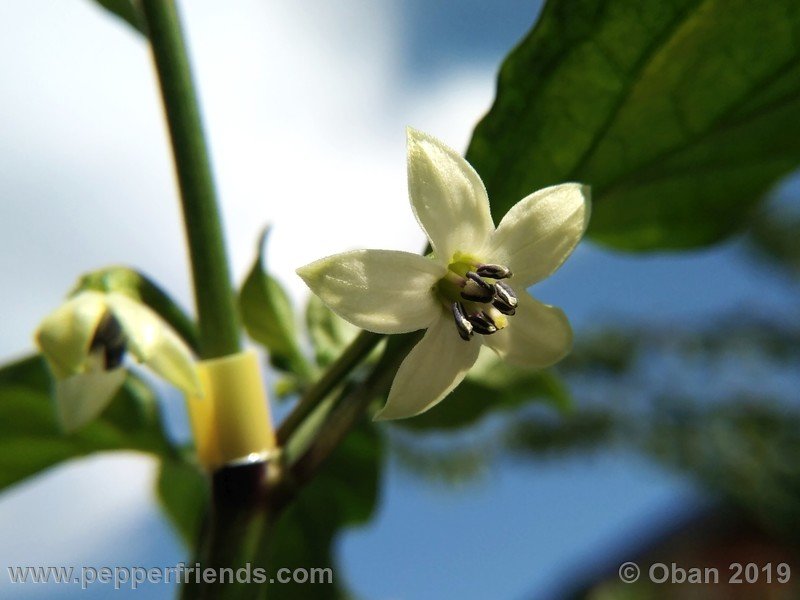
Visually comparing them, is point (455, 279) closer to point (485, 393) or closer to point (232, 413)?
point (232, 413)

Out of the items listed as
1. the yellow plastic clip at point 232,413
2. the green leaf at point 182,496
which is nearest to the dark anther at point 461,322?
the yellow plastic clip at point 232,413

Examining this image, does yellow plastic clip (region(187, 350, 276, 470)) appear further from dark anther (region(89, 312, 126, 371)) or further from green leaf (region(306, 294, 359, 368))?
green leaf (region(306, 294, 359, 368))

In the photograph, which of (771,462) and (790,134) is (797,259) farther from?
(790,134)

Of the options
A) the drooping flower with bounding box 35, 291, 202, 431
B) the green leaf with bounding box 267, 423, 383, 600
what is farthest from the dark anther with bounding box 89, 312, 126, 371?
the green leaf with bounding box 267, 423, 383, 600

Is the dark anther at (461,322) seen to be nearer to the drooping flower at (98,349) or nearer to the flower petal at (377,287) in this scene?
the flower petal at (377,287)

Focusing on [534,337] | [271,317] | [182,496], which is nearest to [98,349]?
[271,317]

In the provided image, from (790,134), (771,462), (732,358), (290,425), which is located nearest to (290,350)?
(290,425)
